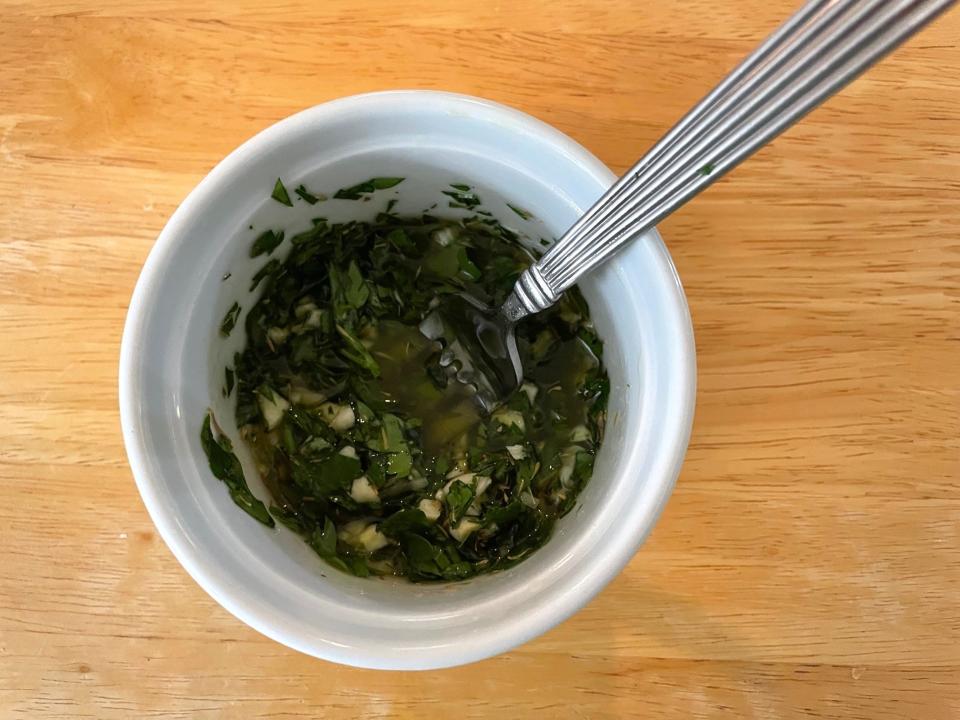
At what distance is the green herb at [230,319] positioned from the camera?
702 mm

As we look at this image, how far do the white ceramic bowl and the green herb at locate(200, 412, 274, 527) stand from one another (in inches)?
0.5

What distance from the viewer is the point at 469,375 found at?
2.69 ft

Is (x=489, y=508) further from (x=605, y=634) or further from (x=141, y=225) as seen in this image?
(x=141, y=225)

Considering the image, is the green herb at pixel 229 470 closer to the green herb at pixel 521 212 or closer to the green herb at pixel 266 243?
the green herb at pixel 266 243

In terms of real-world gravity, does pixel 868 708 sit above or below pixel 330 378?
below

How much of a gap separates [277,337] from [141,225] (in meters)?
0.22

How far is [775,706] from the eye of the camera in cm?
83

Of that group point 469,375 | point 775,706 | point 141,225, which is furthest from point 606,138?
point 775,706

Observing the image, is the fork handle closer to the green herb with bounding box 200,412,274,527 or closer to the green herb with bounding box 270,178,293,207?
the green herb with bounding box 270,178,293,207

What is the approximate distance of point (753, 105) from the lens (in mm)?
428

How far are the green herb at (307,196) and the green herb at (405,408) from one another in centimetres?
4

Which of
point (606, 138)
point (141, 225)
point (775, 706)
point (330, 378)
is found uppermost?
point (606, 138)

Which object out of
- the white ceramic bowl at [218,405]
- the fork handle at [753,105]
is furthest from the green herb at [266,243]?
the fork handle at [753,105]

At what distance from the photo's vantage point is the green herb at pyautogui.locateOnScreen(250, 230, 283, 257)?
680mm
